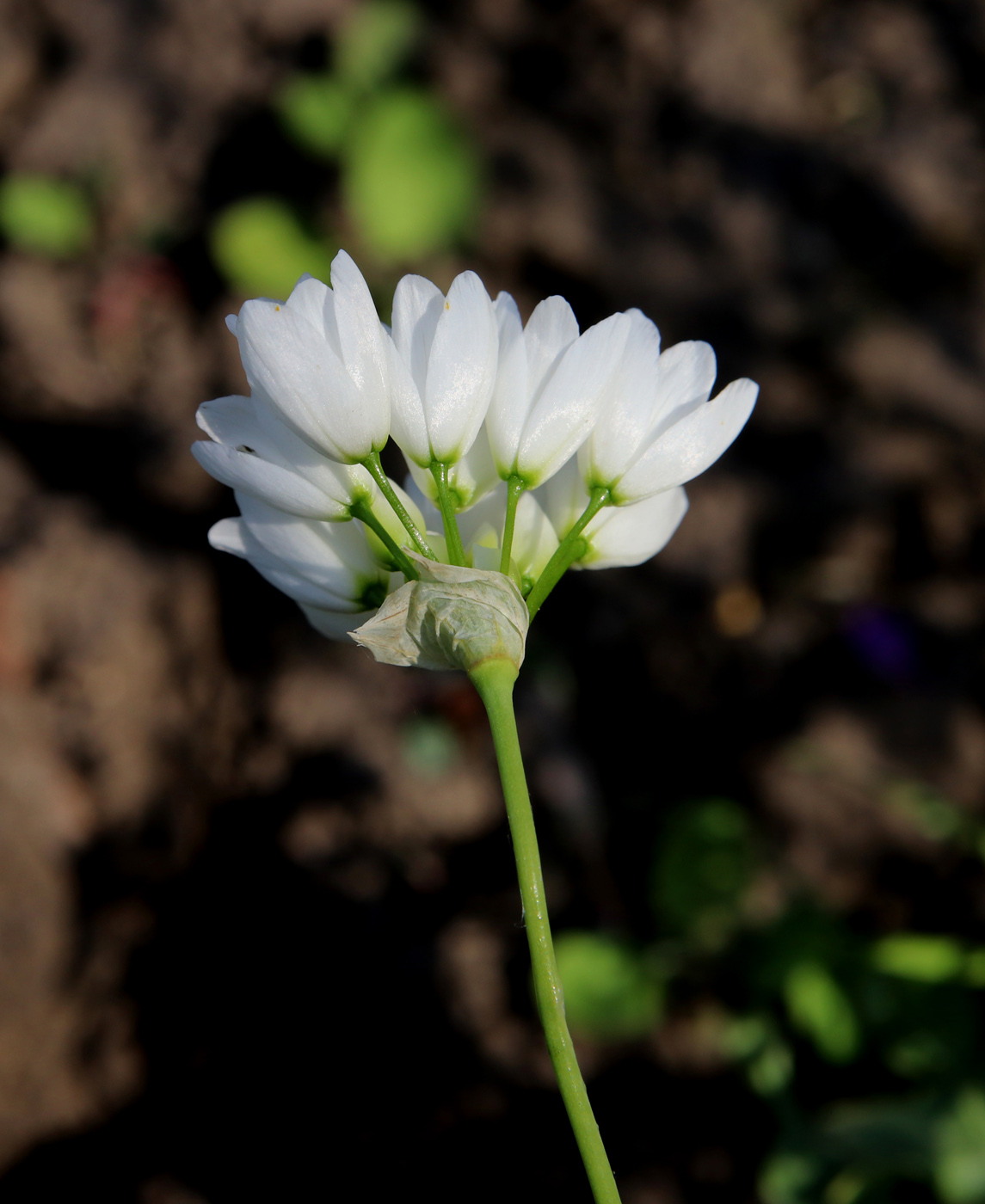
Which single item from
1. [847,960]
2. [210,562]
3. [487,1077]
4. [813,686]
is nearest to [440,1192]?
[487,1077]

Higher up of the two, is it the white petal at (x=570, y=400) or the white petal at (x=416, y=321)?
the white petal at (x=416, y=321)

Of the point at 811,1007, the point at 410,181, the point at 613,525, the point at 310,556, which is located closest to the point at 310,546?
the point at 310,556

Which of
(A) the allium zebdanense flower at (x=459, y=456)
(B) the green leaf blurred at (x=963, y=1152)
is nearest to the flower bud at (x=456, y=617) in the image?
(A) the allium zebdanense flower at (x=459, y=456)

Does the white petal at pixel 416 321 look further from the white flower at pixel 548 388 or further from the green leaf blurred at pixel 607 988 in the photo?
the green leaf blurred at pixel 607 988

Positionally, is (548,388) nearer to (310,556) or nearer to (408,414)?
(408,414)

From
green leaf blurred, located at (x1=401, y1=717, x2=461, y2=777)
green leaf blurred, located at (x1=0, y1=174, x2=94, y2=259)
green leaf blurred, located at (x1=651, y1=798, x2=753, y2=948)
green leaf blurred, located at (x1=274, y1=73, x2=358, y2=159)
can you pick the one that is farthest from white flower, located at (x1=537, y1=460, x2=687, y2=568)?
green leaf blurred, located at (x1=0, y1=174, x2=94, y2=259)

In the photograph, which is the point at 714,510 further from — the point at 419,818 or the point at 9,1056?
the point at 9,1056
